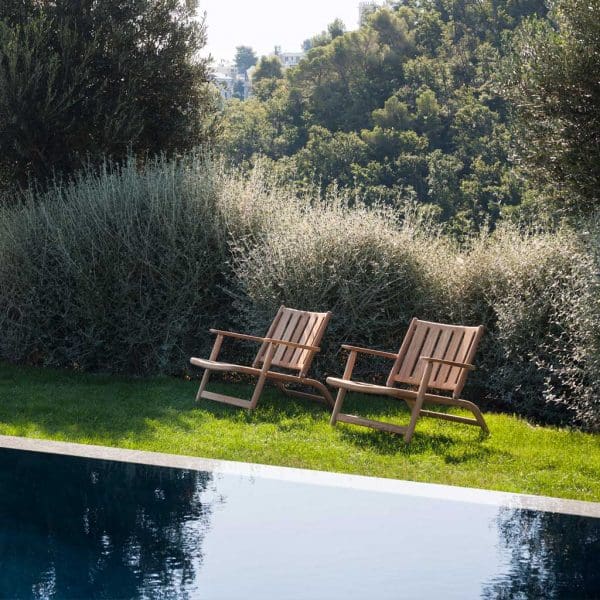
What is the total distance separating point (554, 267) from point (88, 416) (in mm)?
4081

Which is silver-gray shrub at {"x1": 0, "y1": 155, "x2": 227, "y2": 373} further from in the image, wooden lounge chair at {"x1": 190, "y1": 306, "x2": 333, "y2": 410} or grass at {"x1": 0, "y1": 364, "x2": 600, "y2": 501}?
wooden lounge chair at {"x1": 190, "y1": 306, "x2": 333, "y2": 410}

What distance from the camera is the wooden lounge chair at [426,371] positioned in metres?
6.96

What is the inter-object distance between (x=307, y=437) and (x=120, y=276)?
3744 millimetres

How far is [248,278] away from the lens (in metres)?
9.56

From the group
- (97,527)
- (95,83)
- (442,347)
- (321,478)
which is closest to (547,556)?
(321,478)

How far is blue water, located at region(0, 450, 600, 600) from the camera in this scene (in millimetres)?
3963

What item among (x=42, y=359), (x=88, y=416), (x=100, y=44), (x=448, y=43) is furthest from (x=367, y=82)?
(x=88, y=416)

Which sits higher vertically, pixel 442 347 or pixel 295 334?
pixel 442 347

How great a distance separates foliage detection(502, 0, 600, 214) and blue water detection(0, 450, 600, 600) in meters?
4.92

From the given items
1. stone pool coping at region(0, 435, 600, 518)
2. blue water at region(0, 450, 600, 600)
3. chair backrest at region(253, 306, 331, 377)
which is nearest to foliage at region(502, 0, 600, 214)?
chair backrest at region(253, 306, 331, 377)

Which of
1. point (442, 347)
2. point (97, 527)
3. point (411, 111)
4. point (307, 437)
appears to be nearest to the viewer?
point (97, 527)

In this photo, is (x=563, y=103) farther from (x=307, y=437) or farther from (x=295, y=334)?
(x=307, y=437)

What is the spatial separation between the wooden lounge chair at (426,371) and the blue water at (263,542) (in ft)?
5.54

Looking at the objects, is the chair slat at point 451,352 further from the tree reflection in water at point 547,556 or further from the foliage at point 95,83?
the foliage at point 95,83
